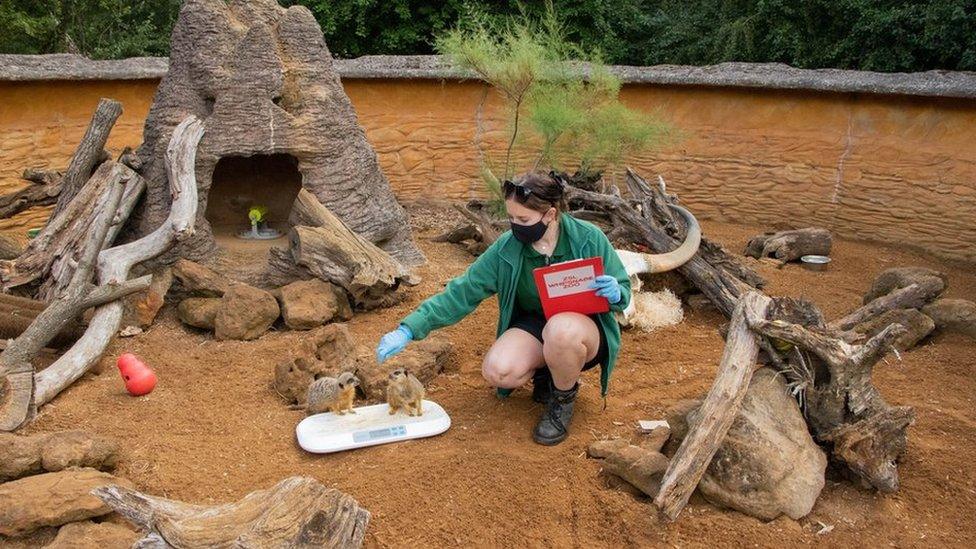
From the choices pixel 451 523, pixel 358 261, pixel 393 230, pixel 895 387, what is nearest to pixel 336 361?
pixel 358 261

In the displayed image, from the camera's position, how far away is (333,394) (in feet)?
13.1

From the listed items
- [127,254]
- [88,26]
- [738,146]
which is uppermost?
[127,254]

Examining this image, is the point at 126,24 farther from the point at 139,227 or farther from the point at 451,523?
the point at 451,523

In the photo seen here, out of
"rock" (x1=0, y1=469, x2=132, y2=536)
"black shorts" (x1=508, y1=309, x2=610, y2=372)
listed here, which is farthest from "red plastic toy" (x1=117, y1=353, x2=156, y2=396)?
"black shorts" (x1=508, y1=309, x2=610, y2=372)

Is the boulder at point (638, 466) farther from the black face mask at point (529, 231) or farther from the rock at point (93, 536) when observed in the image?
the rock at point (93, 536)

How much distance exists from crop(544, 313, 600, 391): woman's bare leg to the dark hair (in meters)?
0.50

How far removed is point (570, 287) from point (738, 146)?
6497mm

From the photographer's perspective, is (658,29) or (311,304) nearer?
(311,304)

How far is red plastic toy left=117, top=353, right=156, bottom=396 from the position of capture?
4484mm

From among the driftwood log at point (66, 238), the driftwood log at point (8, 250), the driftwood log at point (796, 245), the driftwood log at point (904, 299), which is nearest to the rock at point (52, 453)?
the driftwood log at point (66, 238)

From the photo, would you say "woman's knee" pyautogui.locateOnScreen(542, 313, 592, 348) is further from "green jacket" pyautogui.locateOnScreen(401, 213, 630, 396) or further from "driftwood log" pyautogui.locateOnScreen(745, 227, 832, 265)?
"driftwood log" pyautogui.locateOnScreen(745, 227, 832, 265)

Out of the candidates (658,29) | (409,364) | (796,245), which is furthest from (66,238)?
(658,29)

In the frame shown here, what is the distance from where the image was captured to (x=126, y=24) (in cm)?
1836

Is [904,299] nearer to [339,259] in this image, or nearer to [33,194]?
[339,259]
